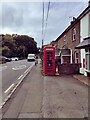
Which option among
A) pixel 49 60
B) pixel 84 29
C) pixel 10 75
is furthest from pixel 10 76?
pixel 84 29

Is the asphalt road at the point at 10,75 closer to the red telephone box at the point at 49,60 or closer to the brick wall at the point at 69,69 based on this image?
the red telephone box at the point at 49,60

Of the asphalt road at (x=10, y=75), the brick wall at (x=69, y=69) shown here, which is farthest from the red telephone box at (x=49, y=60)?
the asphalt road at (x=10, y=75)

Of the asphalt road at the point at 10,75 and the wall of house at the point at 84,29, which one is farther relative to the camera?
the wall of house at the point at 84,29

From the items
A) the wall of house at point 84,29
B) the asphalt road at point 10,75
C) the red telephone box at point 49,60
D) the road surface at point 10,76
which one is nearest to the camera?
Result: the road surface at point 10,76

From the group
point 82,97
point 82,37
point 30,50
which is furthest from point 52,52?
point 30,50

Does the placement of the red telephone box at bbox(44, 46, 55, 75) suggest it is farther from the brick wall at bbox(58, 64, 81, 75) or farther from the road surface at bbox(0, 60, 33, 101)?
the road surface at bbox(0, 60, 33, 101)

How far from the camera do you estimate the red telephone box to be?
2333 cm

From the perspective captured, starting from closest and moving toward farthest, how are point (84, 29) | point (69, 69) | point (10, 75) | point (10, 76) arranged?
point (84, 29) < point (10, 76) < point (10, 75) < point (69, 69)

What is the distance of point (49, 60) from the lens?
928 inches

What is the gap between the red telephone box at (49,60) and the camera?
76.5 ft

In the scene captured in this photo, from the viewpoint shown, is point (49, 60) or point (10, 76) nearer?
point (10, 76)

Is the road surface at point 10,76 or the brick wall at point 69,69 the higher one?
the brick wall at point 69,69

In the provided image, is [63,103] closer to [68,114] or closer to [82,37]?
[68,114]

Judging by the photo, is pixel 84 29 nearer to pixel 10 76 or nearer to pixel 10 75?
pixel 10 76
